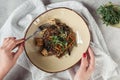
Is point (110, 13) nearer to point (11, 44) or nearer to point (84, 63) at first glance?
point (84, 63)

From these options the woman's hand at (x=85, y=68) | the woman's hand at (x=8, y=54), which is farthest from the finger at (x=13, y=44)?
the woman's hand at (x=85, y=68)

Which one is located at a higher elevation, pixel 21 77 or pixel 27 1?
pixel 27 1

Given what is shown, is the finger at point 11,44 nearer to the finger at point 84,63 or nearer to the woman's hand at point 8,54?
the woman's hand at point 8,54

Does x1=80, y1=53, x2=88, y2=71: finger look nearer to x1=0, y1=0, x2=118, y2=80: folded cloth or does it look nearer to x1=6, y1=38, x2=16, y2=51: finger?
x1=0, y1=0, x2=118, y2=80: folded cloth

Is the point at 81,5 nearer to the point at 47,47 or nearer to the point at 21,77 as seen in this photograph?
→ the point at 47,47

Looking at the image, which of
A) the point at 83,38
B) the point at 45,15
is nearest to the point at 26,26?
the point at 45,15

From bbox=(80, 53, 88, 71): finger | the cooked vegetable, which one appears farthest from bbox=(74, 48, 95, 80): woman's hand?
the cooked vegetable
